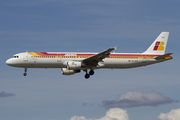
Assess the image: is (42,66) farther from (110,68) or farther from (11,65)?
(110,68)

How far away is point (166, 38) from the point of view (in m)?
77.2

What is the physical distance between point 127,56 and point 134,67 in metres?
3.45

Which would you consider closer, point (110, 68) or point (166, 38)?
point (110, 68)

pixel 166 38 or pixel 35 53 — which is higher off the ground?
pixel 166 38

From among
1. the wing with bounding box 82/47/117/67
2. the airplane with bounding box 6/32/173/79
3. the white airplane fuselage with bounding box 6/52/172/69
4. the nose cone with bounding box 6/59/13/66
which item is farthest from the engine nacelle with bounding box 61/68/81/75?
the nose cone with bounding box 6/59/13/66

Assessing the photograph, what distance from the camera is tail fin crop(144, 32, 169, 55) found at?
7506 centimetres

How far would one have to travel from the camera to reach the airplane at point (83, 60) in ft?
222

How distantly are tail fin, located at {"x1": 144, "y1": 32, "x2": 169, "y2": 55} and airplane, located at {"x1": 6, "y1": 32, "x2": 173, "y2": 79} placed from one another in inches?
27.7

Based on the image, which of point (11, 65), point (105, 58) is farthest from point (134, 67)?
point (11, 65)

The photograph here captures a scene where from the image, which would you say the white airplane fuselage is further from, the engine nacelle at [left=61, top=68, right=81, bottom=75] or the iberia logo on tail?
the iberia logo on tail

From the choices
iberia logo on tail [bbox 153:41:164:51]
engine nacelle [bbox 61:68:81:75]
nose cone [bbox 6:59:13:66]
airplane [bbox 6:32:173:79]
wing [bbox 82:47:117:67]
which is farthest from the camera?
iberia logo on tail [bbox 153:41:164:51]

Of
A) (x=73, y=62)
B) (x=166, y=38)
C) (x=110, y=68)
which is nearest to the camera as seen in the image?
(x=73, y=62)

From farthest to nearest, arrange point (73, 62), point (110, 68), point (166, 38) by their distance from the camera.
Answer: point (166, 38)
point (110, 68)
point (73, 62)

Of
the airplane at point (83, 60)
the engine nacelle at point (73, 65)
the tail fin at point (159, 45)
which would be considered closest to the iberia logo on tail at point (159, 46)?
A: the tail fin at point (159, 45)
